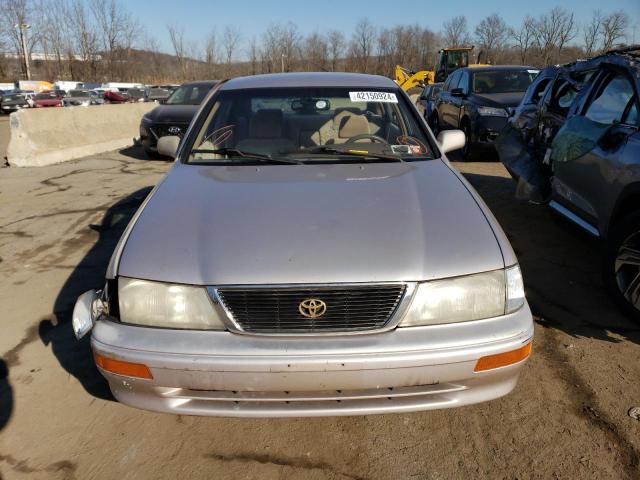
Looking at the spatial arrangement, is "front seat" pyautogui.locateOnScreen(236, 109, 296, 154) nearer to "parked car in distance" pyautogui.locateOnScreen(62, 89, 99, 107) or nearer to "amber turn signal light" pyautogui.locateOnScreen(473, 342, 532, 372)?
"amber turn signal light" pyautogui.locateOnScreen(473, 342, 532, 372)

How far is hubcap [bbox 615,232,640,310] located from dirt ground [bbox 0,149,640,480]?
22 centimetres

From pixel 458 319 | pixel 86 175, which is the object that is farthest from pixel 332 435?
pixel 86 175

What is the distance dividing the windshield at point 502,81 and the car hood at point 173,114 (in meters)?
5.69

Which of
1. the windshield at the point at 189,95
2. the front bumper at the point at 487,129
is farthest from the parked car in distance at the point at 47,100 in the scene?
the front bumper at the point at 487,129

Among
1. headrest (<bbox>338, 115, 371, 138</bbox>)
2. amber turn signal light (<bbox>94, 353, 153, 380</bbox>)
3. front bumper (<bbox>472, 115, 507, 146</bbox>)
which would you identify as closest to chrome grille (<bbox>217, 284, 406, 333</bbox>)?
amber turn signal light (<bbox>94, 353, 153, 380</bbox>)

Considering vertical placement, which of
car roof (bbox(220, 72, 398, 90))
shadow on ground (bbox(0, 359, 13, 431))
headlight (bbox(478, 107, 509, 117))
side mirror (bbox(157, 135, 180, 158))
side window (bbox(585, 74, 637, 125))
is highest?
car roof (bbox(220, 72, 398, 90))

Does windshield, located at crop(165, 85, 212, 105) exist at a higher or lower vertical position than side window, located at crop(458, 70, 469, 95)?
lower

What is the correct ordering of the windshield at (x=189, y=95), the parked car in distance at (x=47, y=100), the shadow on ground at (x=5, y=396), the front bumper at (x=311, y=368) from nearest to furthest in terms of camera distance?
the front bumper at (x=311, y=368), the shadow on ground at (x=5, y=396), the windshield at (x=189, y=95), the parked car in distance at (x=47, y=100)

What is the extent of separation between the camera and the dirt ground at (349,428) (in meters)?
2.17

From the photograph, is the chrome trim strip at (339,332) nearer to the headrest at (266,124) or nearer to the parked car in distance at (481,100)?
the headrest at (266,124)

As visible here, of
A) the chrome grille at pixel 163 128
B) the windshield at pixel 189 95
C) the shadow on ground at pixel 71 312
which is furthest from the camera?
the windshield at pixel 189 95

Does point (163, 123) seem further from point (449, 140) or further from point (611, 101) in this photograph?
point (611, 101)

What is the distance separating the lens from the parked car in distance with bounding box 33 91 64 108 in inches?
1131

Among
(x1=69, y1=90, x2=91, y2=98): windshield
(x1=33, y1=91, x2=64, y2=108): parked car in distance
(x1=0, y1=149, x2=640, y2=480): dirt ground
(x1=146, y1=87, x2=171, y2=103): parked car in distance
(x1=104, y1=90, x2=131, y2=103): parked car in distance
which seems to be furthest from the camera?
(x1=69, y1=90, x2=91, y2=98): windshield
